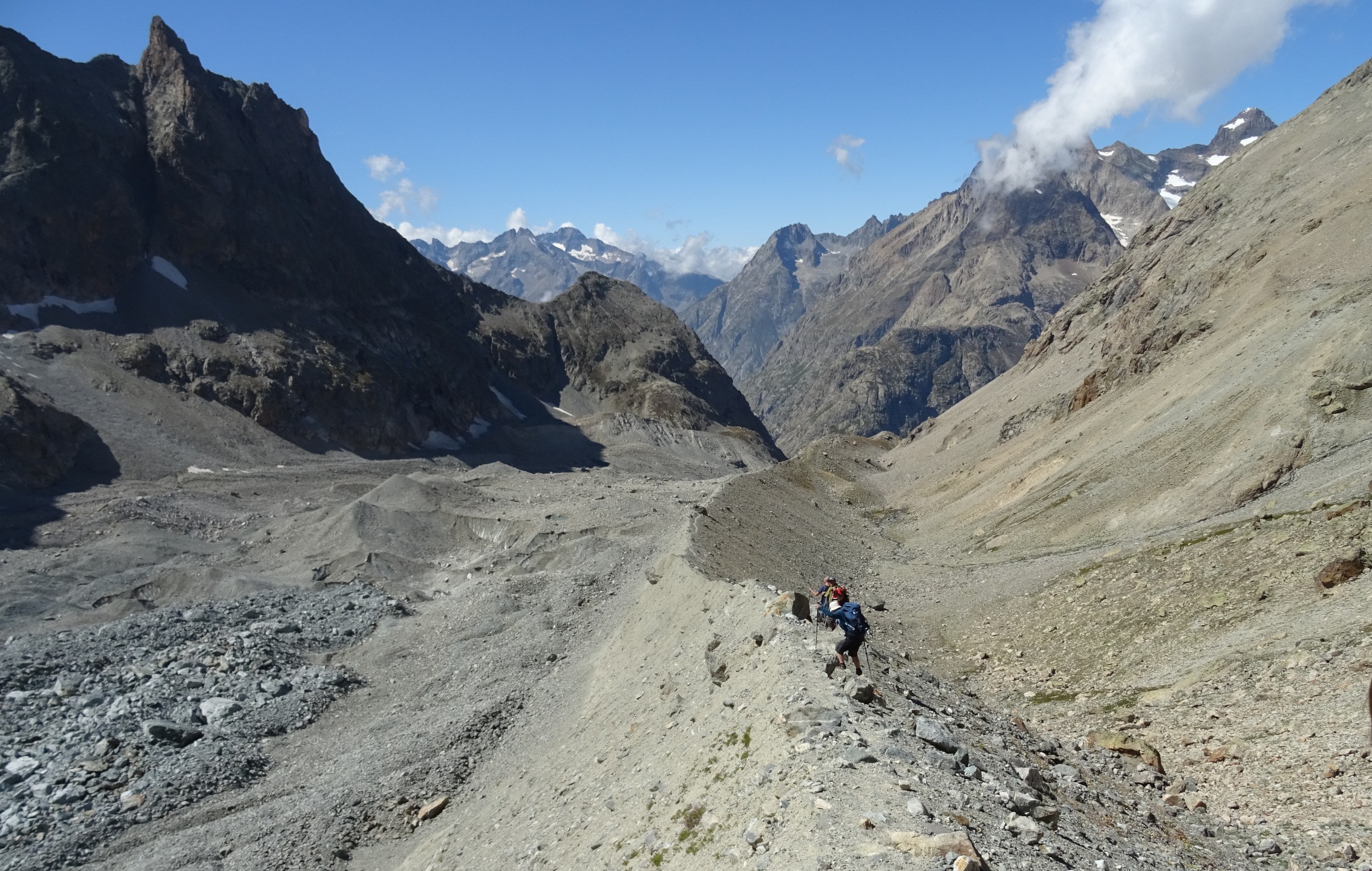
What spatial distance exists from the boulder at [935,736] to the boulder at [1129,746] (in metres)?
4.64

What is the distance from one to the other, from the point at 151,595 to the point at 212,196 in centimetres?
7998

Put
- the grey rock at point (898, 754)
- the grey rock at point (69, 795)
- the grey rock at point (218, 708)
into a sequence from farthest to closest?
the grey rock at point (218, 708)
the grey rock at point (69, 795)
the grey rock at point (898, 754)

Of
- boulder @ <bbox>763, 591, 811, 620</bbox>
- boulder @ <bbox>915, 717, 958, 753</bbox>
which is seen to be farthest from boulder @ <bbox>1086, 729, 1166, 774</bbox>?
boulder @ <bbox>763, 591, 811, 620</bbox>

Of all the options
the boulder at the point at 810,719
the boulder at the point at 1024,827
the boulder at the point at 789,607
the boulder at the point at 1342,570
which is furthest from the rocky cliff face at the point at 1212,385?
the boulder at the point at 810,719

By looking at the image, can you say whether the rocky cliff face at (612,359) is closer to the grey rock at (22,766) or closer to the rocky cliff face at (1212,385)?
the rocky cliff face at (1212,385)

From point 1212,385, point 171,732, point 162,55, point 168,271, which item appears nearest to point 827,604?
point 171,732

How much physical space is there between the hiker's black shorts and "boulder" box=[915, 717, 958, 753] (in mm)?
2476

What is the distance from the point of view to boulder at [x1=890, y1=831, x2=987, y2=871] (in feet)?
28.7

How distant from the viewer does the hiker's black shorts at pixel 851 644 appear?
51.1 ft

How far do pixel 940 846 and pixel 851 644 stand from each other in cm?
669

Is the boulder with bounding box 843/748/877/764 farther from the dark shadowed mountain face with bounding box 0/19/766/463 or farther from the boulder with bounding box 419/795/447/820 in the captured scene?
the dark shadowed mountain face with bounding box 0/19/766/463

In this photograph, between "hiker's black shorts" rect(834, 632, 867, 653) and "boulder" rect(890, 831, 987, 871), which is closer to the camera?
"boulder" rect(890, 831, 987, 871)

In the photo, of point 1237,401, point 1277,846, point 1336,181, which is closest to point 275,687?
point 1277,846

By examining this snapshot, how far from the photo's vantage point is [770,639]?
54.5ft
